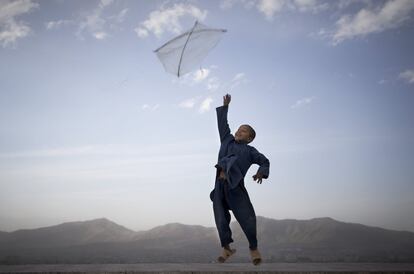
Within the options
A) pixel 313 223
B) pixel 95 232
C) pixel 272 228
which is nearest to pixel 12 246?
pixel 95 232

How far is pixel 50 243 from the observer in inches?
2072

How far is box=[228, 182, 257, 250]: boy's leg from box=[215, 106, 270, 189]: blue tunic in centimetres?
19

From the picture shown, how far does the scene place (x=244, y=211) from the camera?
576cm

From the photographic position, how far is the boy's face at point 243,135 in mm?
6090

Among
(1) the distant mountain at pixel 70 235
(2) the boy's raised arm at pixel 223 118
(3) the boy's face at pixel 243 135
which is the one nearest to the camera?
(3) the boy's face at pixel 243 135

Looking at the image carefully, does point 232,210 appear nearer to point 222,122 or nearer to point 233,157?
point 233,157

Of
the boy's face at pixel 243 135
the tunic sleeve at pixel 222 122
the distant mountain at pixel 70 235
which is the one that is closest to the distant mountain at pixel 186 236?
the distant mountain at pixel 70 235

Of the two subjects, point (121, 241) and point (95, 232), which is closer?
point (121, 241)

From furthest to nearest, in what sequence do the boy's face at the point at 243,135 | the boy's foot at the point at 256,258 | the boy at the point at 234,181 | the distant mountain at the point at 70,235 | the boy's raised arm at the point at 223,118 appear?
the distant mountain at the point at 70,235
the boy's raised arm at the point at 223,118
the boy's face at the point at 243,135
the boy at the point at 234,181
the boy's foot at the point at 256,258

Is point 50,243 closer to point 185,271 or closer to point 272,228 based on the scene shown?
point 272,228

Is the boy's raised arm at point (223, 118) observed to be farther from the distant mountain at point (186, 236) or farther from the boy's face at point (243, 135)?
the distant mountain at point (186, 236)

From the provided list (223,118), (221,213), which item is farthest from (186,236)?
(223,118)

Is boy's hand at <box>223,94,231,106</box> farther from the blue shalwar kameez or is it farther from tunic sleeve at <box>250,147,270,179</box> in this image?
tunic sleeve at <box>250,147,270,179</box>

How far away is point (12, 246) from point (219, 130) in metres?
54.1
